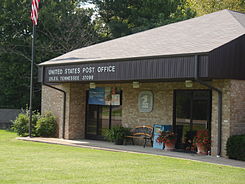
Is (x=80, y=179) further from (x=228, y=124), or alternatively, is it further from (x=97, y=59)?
(x=97, y=59)

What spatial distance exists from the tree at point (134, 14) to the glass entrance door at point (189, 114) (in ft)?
50.4

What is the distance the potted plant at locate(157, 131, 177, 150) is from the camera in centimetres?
1777

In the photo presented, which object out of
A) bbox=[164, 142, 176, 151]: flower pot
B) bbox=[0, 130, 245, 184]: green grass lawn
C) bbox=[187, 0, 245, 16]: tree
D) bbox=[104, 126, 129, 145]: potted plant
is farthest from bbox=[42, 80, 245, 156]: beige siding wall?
bbox=[187, 0, 245, 16]: tree

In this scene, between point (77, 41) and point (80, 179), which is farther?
point (77, 41)

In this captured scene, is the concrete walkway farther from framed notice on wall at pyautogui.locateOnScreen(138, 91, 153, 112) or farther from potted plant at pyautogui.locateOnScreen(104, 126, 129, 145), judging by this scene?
framed notice on wall at pyautogui.locateOnScreen(138, 91, 153, 112)

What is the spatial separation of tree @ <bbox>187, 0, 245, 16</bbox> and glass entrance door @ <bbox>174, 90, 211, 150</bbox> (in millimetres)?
22130

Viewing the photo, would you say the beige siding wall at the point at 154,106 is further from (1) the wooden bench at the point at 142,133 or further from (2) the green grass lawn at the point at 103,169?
(2) the green grass lawn at the point at 103,169

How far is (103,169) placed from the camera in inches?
478

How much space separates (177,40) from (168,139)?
392 centimetres

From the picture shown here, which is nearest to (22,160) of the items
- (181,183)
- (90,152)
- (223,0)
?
(90,152)

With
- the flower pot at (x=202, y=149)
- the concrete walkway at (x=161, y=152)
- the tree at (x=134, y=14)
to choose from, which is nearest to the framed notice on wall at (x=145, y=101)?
the concrete walkway at (x=161, y=152)

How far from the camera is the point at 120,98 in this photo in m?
21.0

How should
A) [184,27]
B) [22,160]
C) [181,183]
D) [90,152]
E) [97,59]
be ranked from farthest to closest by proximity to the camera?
[184,27]
[97,59]
[90,152]
[22,160]
[181,183]

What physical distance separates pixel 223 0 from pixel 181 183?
3106 centimetres
